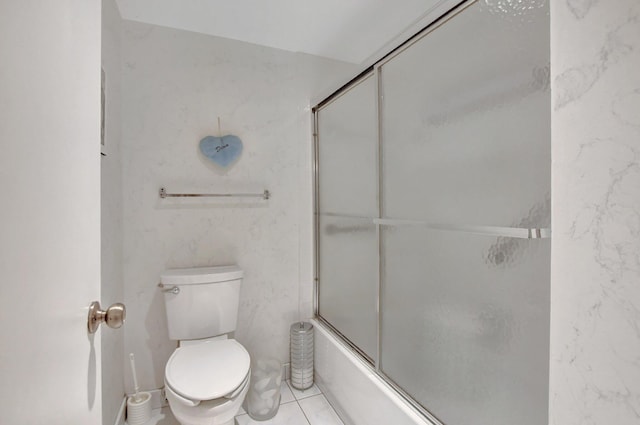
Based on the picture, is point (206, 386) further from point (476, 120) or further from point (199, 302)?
point (476, 120)

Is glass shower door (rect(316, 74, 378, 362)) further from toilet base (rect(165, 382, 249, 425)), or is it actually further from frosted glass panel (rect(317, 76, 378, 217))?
toilet base (rect(165, 382, 249, 425))

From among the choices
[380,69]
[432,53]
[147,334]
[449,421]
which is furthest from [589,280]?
[147,334]

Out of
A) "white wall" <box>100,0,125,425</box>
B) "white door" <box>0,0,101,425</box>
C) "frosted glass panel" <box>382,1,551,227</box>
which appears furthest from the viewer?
"white wall" <box>100,0,125,425</box>

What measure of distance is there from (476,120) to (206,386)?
4.94 feet

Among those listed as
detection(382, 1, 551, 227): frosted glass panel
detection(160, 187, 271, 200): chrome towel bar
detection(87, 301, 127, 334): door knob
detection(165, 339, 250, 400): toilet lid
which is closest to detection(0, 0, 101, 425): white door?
detection(87, 301, 127, 334): door knob

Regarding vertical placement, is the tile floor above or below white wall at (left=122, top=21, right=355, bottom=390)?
below

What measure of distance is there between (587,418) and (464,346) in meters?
0.48

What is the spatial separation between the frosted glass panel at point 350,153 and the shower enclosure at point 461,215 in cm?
2

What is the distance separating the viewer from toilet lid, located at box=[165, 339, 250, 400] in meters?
1.39

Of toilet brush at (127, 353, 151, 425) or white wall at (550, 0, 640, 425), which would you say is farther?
toilet brush at (127, 353, 151, 425)

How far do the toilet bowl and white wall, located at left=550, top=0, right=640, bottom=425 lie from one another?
4.02 ft

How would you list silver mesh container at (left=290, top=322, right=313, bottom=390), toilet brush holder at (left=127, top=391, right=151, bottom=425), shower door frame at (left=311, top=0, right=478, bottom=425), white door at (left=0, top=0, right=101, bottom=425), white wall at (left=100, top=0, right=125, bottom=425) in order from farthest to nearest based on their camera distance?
silver mesh container at (left=290, top=322, right=313, bottom=390), toilet brush holder at (left=127, top=391, right=151, bottom=425), white wall at (left=100, top=0, right=125, bottom=425), shower door frame at (left=311, top=0, right=478, bottom=425), white door at (left=0, top=0, right=101, bottom=425)

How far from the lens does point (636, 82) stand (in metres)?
0.53

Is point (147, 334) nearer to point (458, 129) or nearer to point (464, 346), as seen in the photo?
point (464, 346)
